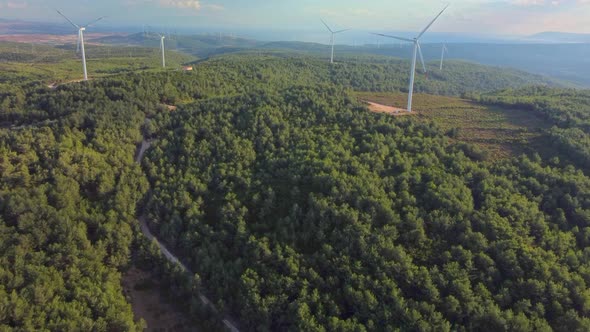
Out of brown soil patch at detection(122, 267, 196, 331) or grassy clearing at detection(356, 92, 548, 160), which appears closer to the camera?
brown soil patch at detection(122, 267, 196, 331)

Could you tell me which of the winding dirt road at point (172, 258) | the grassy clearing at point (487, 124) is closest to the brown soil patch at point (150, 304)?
the winding dirt road at point (172, 258)

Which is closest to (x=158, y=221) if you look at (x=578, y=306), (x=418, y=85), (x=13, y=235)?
(x=13, y=235)

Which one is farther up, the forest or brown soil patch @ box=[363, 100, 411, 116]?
brown soil patch @ box=[363, 100, 411, 116]

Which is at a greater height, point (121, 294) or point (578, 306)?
point (578, 306)

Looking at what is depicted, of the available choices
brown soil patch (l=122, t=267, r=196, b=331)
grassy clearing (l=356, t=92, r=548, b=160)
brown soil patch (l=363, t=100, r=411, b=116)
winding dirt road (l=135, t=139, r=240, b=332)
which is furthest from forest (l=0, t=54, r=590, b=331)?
brown soil patch (l=363, t=100, r=411, b=116)

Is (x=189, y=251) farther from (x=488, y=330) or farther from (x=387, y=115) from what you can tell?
(x=387, y=115)

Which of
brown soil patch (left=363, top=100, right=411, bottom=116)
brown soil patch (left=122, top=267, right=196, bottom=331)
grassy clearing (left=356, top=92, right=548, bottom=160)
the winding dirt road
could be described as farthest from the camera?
brown soil patch (left=363, top=100, right=411, bottom=116)

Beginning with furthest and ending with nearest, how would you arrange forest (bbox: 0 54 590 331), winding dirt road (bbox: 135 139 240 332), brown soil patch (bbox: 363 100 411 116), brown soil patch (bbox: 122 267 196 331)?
1. brown soil patch (bbox: 363 100 411 116)
2. brown soil patch (bbox: 122 267 196 331)
3. winding dirt road (bbox: 135 139 240 332)
4. forest (bbox: 0 54 590 331)

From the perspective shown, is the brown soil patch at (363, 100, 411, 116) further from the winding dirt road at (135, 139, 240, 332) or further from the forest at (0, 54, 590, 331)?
the winding dirt road at (135, 139, 240, 332)
